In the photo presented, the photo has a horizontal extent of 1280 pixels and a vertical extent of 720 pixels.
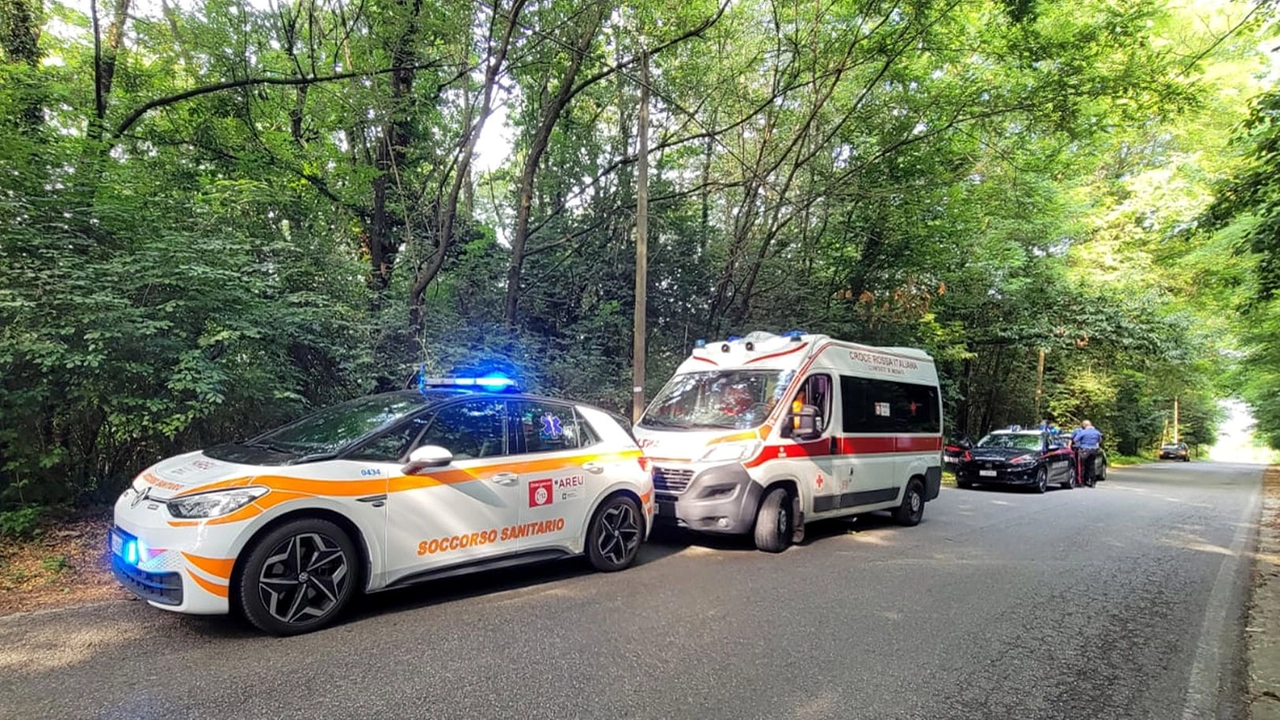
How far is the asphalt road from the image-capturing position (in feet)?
11.3

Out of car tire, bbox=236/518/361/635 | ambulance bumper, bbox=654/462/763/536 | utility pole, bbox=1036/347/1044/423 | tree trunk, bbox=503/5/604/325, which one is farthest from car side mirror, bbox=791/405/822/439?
utility pole, bbox=1036/347/1044/423

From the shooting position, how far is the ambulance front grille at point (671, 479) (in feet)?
23.8

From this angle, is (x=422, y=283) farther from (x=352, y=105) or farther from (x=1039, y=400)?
(x=1039, y=400)

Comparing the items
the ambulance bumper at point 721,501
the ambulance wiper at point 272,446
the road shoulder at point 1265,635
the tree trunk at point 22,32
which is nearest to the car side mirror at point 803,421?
the ambulance bumper at point 721,501

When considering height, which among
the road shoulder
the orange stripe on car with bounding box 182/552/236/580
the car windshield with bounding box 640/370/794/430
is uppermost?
the car windshield with bounding box 640/370/794/430

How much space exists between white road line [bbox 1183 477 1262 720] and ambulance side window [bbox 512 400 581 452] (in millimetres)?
4562

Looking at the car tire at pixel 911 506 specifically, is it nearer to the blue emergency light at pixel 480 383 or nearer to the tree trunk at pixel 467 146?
the blue emergency light at pixel 480 383

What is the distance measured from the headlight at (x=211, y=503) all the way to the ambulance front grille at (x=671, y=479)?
13.9ft

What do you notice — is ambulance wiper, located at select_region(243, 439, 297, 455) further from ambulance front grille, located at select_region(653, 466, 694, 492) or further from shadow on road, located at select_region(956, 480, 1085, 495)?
shadow on road, located at select_region(956, 480, 1085, 495)

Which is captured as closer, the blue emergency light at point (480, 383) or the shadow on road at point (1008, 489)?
the blue emergency light at point (480, 383)

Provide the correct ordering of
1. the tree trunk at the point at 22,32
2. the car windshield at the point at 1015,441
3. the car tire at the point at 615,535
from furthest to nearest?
the car windshield at the point at 1015,441 → the tree trunk at the point at 22,32 → the car tire at the point at 615,535

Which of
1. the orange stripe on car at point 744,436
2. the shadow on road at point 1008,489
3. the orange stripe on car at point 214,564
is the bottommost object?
the shadow on road at point 1008,489

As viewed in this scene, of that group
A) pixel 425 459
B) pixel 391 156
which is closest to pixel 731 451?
pixel 425 459

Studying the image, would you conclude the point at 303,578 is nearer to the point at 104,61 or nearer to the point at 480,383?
the point at 480,383
